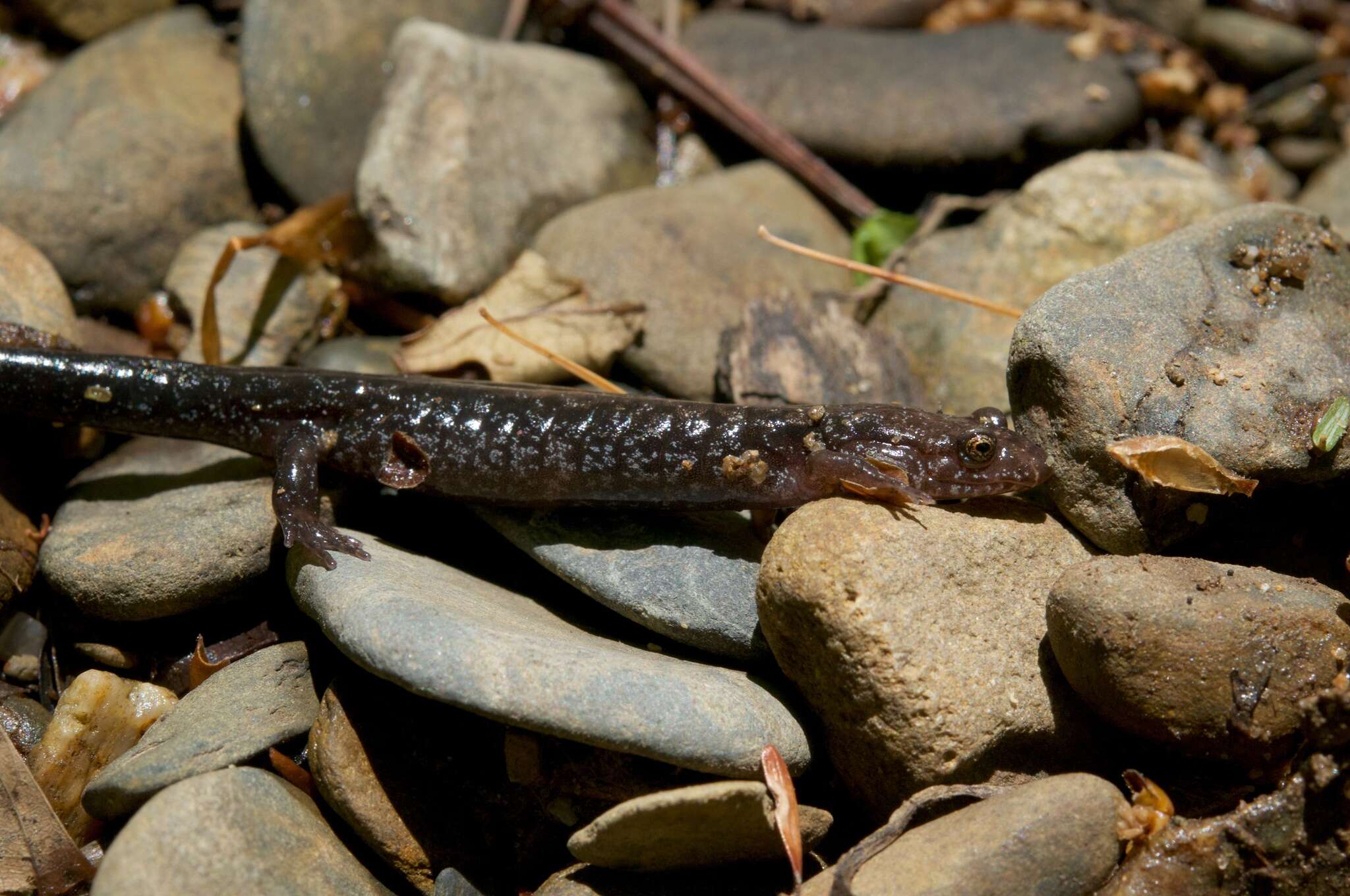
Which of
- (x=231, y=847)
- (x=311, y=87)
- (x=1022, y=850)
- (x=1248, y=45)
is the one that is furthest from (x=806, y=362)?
(x=1248, y=45)

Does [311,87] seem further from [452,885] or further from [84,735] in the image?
[452,885]

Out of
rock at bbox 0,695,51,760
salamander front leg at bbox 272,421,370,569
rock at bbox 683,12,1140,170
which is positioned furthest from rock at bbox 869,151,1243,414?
rock at bbox 0,695,51,760

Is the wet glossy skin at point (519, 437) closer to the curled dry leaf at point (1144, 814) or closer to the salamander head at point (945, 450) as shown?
the salamander head at point (945, 450)

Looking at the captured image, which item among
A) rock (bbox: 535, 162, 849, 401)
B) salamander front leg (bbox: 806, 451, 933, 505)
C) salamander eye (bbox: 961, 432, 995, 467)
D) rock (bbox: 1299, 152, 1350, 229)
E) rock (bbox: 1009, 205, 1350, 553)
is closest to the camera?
rock (bbox: 1009, 205, 1350, 553)

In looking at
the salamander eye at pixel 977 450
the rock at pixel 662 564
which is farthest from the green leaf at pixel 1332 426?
the rock at pixel 662 564

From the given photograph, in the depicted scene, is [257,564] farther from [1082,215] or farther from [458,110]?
[1082,215]

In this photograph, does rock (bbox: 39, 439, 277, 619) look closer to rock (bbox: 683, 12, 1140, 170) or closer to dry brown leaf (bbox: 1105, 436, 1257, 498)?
dry brown leaf (bbox: 1105, 436, 1257, 498)
